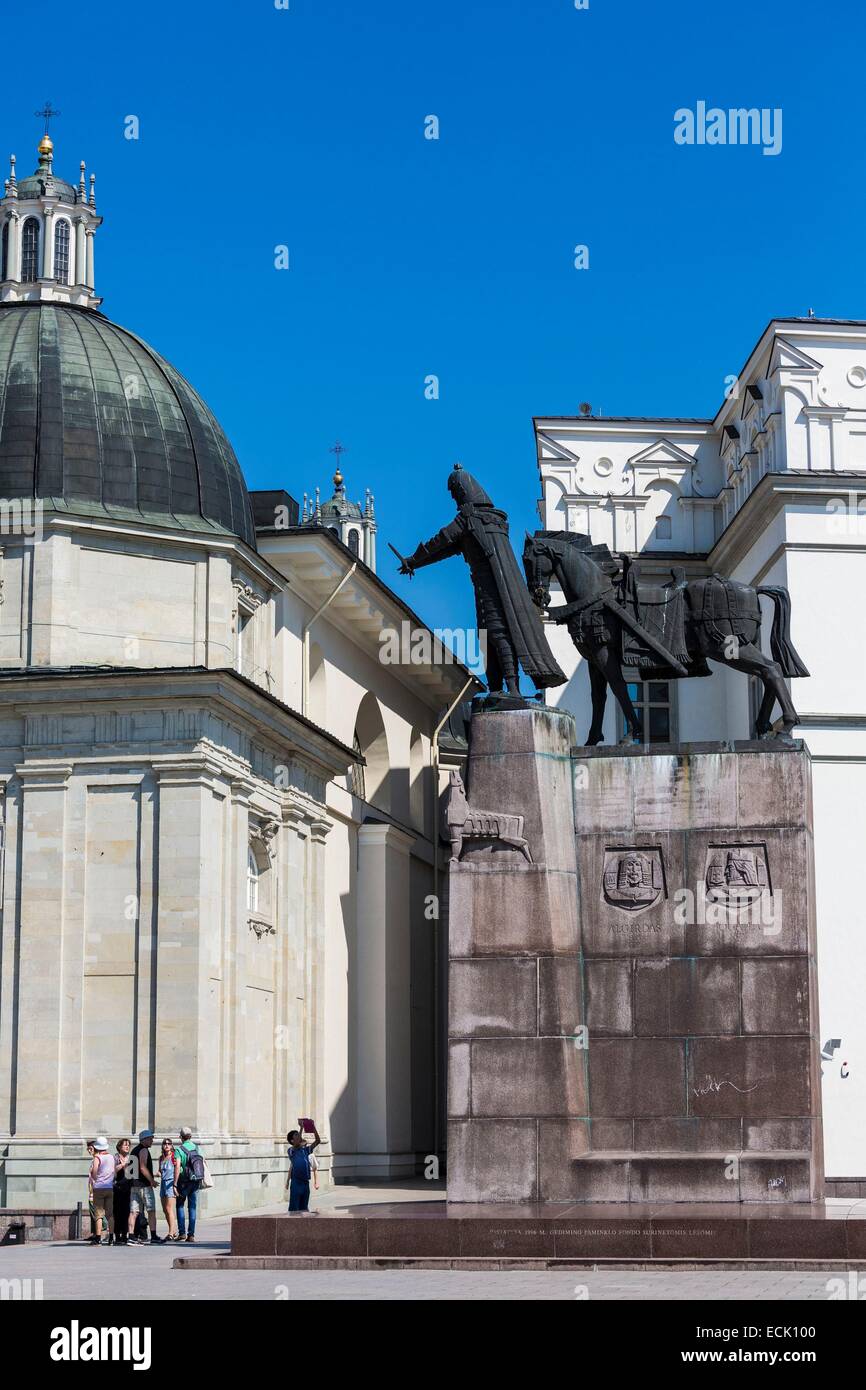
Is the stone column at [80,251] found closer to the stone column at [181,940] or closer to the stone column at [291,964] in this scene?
the stone column at [291,964]

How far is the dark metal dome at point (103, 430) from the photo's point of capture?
1695 inches

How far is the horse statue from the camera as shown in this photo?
22.8 metres

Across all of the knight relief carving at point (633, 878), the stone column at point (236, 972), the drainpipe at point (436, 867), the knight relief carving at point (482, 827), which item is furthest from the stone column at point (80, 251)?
the knight relief carving at point (633, 878)

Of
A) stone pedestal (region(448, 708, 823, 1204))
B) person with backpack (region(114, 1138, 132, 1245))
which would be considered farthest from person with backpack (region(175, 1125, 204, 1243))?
stone pedestal (region(448, 708, 823, 1204))

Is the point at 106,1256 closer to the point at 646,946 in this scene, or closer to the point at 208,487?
the point at 646,946

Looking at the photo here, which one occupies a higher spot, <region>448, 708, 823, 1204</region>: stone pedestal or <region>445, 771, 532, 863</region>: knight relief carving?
<region>445, 771, 532, 863</region>: knight relief carving

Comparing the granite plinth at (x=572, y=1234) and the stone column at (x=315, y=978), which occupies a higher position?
the stone column at (x=315, y=978)

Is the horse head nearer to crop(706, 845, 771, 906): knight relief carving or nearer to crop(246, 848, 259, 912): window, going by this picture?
crop(706, 845, 771, 906): knight relief carving

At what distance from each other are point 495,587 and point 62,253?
94.6 feet

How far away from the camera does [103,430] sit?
4391cm

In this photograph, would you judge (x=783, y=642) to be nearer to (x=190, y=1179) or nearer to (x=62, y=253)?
(x=190, y=1179)

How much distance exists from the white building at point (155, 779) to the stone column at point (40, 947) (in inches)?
1.7

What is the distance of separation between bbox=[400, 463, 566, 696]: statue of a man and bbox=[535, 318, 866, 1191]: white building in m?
21.7

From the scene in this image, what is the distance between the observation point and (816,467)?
4700 centimetres
